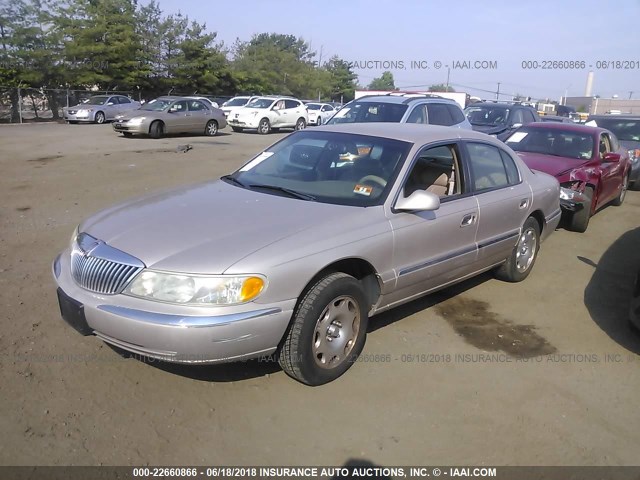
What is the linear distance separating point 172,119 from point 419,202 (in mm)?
17120

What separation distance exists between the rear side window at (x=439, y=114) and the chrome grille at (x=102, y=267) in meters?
8.28

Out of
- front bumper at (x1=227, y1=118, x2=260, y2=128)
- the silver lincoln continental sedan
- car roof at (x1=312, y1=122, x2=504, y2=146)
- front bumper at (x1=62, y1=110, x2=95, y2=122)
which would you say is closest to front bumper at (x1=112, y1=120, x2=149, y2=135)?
front bumper at (x1=227, y1=118, x2=260, y2=128)

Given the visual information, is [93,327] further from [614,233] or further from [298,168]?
[614,233]

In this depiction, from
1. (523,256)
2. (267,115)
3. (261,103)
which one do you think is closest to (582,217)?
(523,256)

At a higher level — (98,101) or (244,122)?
(98,101)

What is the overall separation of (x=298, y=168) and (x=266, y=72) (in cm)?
5178

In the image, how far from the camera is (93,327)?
3.22m

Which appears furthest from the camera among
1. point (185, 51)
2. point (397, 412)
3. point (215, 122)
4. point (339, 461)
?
point (185, 51)

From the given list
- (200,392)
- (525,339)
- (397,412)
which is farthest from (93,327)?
(525,339)

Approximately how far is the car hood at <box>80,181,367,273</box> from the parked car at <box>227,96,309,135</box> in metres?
20.2

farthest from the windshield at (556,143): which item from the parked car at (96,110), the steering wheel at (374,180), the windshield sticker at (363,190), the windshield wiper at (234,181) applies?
the parked car at (96,110)

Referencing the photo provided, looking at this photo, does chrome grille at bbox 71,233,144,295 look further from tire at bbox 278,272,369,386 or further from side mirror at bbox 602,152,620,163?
side mirror at bbox 602,152,620,163

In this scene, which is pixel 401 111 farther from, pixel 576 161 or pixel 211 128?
pixel 211 128

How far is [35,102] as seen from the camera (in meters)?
28.8
